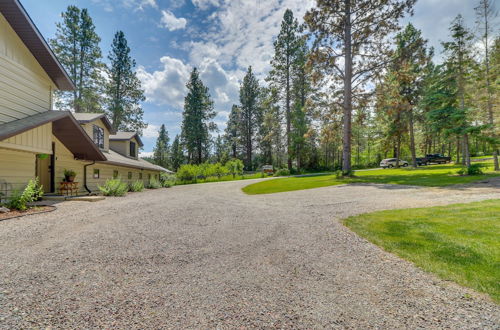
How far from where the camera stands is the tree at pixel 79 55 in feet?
62.6

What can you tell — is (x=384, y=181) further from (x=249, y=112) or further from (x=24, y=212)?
(x=249, y=112)

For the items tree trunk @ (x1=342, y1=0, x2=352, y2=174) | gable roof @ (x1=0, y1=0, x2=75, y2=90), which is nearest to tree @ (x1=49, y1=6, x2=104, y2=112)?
gable roof @ (x1=0, y1=0, x2=75, y2=90)

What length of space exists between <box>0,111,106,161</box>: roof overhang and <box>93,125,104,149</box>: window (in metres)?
3.10

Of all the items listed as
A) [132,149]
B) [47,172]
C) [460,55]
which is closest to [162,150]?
[132,149]

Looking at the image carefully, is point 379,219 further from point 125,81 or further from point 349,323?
point 125,81

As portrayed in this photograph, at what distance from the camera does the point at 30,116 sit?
8.11 m

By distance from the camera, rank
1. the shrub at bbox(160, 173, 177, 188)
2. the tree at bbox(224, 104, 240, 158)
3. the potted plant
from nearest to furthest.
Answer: the potted plant, the shrub at bbox(160, 173, 177, 188), the tree at bbox(224, 104, 240, 158)

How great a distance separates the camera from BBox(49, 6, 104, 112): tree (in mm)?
19078

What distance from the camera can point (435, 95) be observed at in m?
16.1

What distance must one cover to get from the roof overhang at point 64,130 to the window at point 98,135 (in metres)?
3.10

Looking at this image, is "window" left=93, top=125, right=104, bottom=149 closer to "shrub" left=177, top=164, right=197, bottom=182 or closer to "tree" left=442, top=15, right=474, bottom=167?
"shrub" left=177, top=164, right=197, bottom=182

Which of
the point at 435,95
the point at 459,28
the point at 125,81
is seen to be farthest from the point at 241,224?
the point at 125,81

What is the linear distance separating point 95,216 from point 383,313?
6939 mm

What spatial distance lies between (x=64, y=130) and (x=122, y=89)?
19.4 metres
